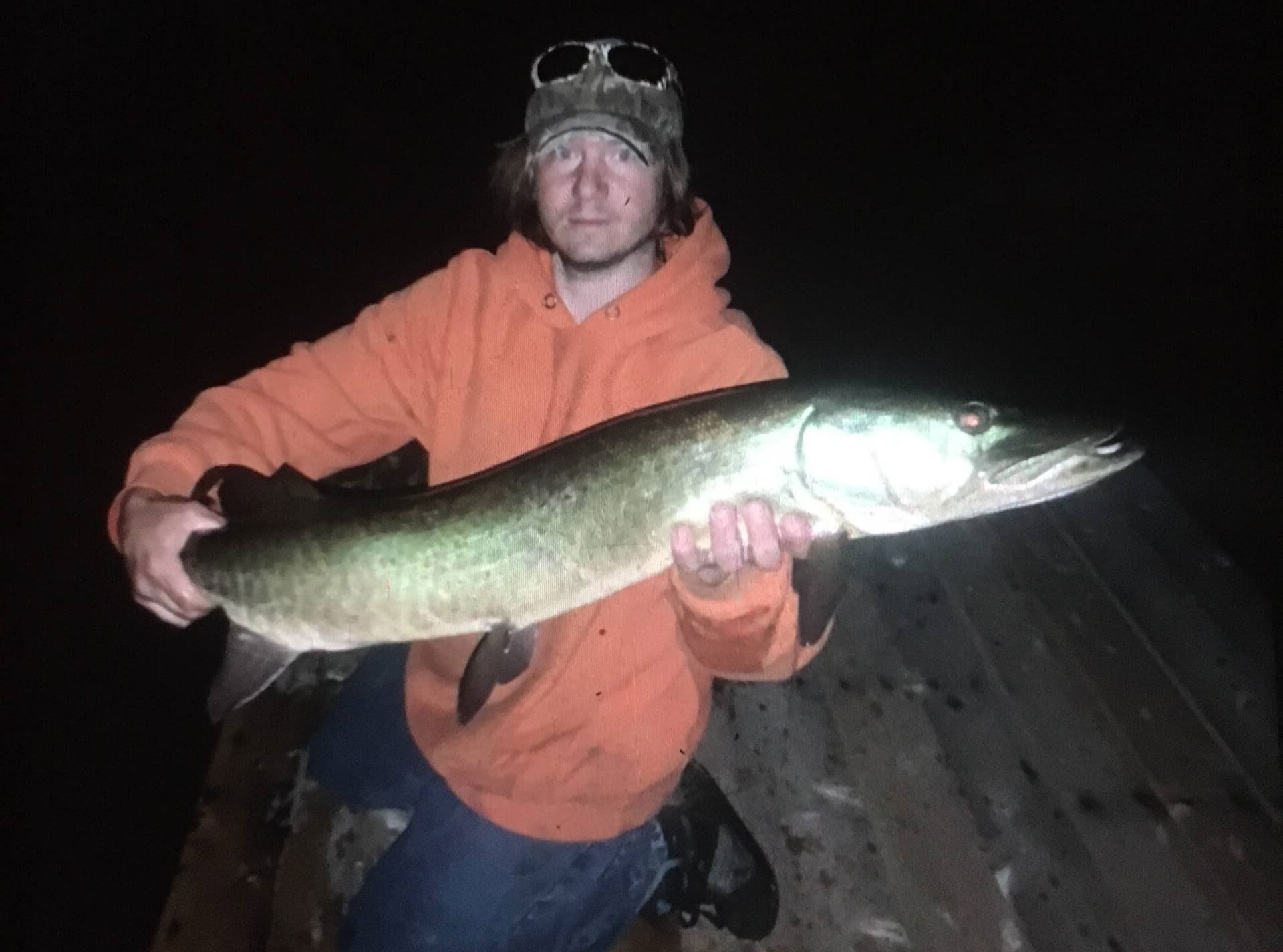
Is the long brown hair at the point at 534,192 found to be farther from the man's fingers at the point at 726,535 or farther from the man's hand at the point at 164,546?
the man's hand at the point at 164,546

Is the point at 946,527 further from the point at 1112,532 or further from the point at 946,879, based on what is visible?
the point at 946,879

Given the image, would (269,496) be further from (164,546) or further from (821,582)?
(821,582)

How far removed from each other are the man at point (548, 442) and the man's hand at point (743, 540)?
0.48ft

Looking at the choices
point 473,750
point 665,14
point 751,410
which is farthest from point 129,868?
point 665,14

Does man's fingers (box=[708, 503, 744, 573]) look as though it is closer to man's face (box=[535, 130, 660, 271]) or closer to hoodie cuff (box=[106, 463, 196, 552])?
man's face (box=[535, 130, 660, 271])

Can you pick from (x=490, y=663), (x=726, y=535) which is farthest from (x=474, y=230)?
(x=726, y=535)

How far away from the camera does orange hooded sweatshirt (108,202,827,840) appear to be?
172 cm

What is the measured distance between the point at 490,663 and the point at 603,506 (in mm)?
387

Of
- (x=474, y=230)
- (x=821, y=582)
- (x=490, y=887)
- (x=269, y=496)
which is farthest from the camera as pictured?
(x=474, y=230)

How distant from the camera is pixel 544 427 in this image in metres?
1.75

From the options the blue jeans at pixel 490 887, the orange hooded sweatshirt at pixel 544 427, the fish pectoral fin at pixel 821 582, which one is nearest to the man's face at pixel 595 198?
the orange hooded sweatshirt at pixel 544 427

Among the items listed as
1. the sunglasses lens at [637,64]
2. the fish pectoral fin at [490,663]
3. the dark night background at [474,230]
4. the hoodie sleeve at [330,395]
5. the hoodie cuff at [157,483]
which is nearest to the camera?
the fish pectoral fin at [490,663]

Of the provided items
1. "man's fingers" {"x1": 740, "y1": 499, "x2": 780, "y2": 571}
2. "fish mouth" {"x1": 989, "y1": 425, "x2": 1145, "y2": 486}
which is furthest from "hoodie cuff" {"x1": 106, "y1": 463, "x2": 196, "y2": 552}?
"fish mouth" {"x1": 989, "y1": 425, "x2": 1145, "y2": 486}

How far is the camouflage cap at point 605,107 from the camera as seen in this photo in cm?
183
